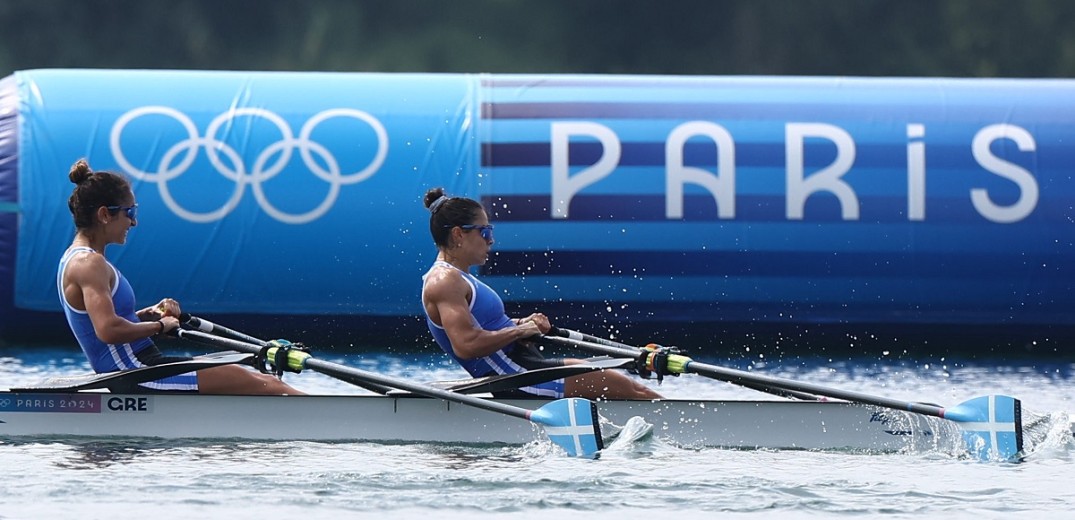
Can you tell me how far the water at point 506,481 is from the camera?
861 cm

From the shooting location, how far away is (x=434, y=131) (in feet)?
51.1

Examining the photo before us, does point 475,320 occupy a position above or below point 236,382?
above

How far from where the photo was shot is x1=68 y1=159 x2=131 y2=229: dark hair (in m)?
10.2

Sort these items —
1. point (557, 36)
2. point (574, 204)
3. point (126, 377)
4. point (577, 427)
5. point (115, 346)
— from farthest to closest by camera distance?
point (557, 36) → point (574, 204) → point (115, 346) → point (126, 377) → point (577, 427)

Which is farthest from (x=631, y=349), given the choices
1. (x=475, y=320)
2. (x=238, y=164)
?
(x=238, y=164)

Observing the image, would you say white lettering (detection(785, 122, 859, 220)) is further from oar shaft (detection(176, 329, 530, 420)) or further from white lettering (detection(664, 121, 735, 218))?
oar shaft (detection(176, 329, 530, 420))

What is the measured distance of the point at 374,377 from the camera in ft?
33.6

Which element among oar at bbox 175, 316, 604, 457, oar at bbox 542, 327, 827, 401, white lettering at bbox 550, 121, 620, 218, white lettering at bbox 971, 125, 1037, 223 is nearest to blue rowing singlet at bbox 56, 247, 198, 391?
oar at bbox 175, 316, 604, 457

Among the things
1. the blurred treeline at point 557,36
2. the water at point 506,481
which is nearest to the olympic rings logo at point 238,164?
the water at point 506,481

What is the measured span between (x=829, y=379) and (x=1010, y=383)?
1.30 metres

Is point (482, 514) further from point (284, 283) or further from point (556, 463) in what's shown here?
point (284, 283)

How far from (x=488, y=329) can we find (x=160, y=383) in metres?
1.78

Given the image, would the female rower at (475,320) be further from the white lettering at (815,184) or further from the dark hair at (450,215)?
the white lettering at (815,184)

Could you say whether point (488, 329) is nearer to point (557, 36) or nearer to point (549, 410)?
point (549, 410)
